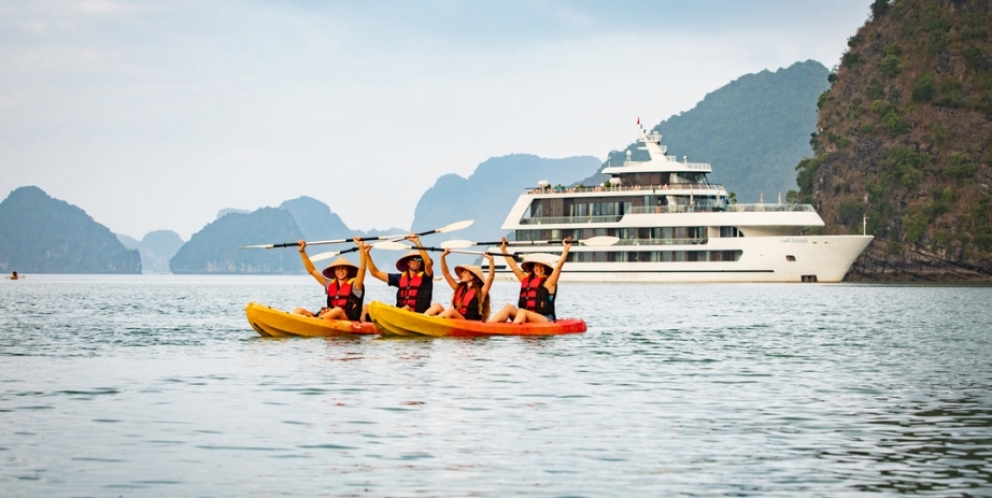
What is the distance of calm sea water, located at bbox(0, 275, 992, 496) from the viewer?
11.6m

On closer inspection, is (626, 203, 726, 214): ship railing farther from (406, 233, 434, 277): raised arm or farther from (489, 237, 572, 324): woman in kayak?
(406, 233, 434, 277): raised arm

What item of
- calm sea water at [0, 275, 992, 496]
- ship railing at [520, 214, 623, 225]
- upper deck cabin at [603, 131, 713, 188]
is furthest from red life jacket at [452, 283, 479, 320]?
ship railing at [520, 214, 623, 225]

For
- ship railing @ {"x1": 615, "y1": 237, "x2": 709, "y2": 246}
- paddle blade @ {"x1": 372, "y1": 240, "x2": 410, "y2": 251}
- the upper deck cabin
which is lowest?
paddle blade @ {"x1": 372, "y1": 240, "x2": 410, "y2": 251}

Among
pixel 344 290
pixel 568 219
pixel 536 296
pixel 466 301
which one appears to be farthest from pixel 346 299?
pixel 568 219

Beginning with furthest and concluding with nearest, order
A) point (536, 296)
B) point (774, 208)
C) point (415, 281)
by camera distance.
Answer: point (774, 208)
point (536, 296)
point (415, 281)

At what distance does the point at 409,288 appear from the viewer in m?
A: 27.3

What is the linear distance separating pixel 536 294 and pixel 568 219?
5566 cm

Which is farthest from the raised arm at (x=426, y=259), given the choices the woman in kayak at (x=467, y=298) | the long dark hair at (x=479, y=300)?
the long dark hair at (x=479, y=300)

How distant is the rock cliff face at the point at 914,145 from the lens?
89.8 m

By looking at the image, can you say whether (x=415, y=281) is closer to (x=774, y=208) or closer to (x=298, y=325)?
(x=298, y=325)

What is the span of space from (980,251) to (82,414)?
81071 mm

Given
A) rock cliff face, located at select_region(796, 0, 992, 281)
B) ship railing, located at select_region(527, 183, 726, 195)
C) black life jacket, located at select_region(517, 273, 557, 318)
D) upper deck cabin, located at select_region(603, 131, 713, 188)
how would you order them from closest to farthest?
1. black life jacket, located at select_region(517, 273, 557, 318)
2. ship railing, located at select_region(527, 183, 726, 195)
3. upper deck cabin, located at select_region(603, 131, 713, 188)
4. rock cliff face, located at select_region(796, 0, 992, 281)

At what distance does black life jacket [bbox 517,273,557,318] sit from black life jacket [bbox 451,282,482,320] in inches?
42.5

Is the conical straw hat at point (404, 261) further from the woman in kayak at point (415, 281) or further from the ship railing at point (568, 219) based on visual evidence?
the ship railing at point (568, 219)
